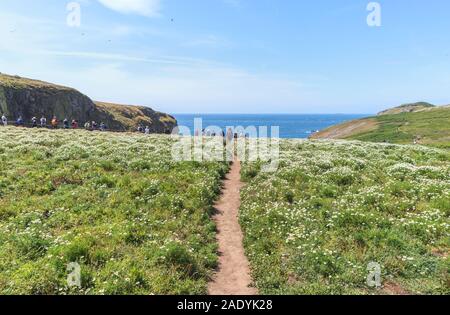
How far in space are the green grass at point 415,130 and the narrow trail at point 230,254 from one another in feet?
220

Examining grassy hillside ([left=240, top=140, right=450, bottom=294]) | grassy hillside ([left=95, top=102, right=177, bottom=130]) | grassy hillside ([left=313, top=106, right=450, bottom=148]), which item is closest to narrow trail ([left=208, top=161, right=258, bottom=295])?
grassy hillside ([left=240, top=140, right=450, bottom=294])

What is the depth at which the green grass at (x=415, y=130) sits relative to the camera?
86250 mm

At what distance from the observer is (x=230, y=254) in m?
13.9

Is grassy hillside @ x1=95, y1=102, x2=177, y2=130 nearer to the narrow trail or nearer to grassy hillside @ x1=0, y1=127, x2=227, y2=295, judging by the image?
grassy hillside @ x1=0, y1=127, x2=227, y2=295

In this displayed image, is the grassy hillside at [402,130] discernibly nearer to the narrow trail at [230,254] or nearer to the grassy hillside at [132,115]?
the narrow trail at [230,254]

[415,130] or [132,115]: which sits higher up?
[132,115]

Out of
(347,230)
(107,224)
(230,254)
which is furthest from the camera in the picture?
(107,224)

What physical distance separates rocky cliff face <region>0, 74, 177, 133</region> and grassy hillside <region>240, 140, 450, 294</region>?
216 ft

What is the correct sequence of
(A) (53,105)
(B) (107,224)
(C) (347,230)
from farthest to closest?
(A) (53,105) < (B) (107,224) < (C) (347,230)

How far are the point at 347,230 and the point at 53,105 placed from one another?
389ft

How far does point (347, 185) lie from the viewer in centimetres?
2105

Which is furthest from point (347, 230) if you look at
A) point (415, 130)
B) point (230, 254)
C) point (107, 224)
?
point (415, 130)

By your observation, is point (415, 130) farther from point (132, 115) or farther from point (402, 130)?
point (132, 115)

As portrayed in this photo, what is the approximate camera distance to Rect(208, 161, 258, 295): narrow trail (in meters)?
11.5
